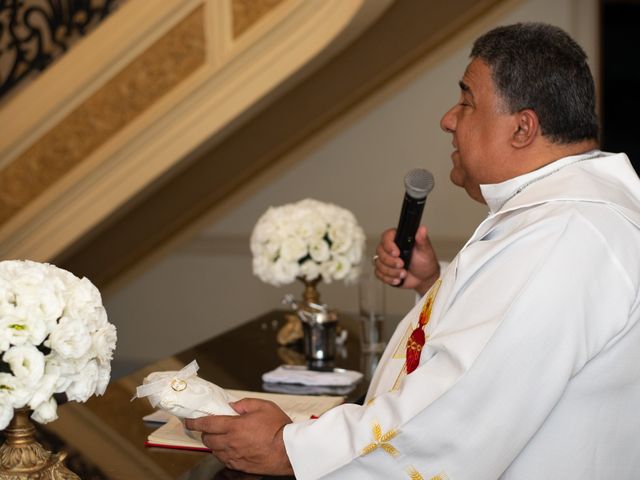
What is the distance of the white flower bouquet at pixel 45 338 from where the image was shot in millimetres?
1829

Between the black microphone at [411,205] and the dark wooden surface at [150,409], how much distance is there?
1.40 feet

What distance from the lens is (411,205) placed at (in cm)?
270

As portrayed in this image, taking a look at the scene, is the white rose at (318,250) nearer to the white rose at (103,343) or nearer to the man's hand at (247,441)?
the man's hand at (247,441)

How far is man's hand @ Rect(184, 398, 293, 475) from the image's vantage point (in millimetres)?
2218

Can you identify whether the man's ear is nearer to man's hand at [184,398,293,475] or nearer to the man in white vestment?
the man in white vestment

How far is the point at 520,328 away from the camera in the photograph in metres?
2.05

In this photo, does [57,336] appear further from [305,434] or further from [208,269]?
[208,269]

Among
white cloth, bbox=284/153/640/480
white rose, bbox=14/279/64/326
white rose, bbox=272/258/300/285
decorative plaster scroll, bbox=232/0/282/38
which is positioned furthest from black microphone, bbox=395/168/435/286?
decorative plaster scroll, bbox=232/0/282/38

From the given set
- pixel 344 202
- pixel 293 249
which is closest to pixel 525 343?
pixel 293 249

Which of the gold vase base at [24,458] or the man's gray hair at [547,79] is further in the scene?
the man's gray hair at [547,79]

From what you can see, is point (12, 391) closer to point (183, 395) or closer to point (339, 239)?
point (183, 395)

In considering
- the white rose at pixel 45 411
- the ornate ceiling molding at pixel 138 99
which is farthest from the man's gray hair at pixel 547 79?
the ornate ceiling molding at pixel 138 99

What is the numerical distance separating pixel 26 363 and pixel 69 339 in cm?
8

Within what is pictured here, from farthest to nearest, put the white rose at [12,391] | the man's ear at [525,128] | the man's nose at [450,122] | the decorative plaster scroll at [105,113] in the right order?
the decorative plaster scroll at [105,113] < the man's nose at [450,122] < the man's ear at [525,128] < the white rose at [12,391]
